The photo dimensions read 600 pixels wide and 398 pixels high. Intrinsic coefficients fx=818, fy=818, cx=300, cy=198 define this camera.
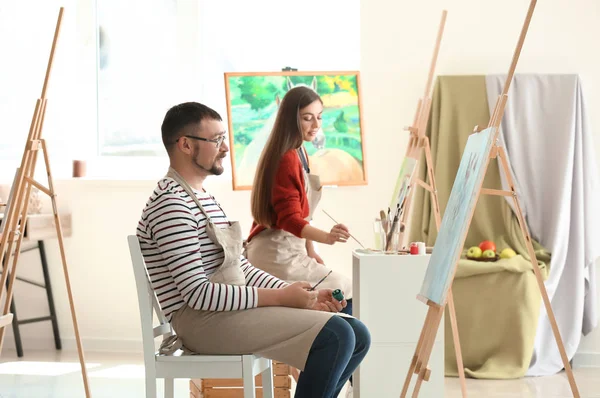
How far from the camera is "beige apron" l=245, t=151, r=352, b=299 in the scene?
2918mm

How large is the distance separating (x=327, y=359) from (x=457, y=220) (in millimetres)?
489

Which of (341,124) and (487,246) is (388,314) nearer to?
(487,246)

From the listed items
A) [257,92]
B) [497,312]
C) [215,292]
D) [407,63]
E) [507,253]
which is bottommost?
[497,312]

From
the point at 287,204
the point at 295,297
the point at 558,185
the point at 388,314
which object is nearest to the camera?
the point at 295,297

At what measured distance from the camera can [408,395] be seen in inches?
106

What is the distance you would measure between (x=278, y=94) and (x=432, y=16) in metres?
0.89

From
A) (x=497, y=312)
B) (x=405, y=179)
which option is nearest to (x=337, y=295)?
(x=405, y=179)

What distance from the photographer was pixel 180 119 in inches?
88.6

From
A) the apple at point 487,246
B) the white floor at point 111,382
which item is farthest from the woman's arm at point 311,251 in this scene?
the apple at point 487,246

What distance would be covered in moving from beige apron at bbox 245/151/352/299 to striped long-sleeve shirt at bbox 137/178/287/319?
71 cm

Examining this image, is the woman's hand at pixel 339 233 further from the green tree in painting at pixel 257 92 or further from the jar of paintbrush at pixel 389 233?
the green tree in painting at pixel 257 92

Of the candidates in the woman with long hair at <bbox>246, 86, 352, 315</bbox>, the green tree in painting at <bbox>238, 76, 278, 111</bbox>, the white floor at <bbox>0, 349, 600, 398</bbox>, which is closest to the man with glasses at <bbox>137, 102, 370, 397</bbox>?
the woman with long hair at <bbox>246, 86, 352, 315</bbox>

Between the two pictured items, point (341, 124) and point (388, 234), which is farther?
point (341, 124)

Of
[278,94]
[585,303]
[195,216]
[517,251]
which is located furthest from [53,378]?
[585,303]
